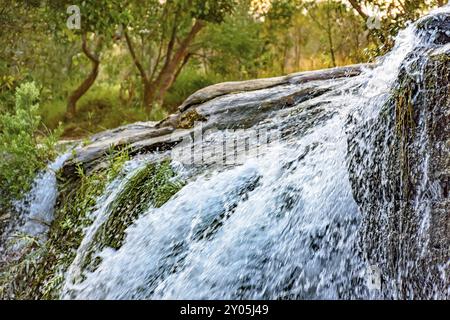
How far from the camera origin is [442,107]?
2971 mm

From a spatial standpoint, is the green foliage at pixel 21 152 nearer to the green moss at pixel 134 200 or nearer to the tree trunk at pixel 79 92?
the green moss at pixel 134 200

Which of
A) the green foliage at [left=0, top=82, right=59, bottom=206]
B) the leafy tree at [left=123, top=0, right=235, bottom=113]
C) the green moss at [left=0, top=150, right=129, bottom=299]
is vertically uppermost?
the leafy tree at [left=123, top=0, right=235, bottom=113]

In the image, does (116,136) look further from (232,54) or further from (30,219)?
(232,54)

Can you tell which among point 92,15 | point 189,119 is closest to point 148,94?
point 92,15

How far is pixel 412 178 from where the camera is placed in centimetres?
302

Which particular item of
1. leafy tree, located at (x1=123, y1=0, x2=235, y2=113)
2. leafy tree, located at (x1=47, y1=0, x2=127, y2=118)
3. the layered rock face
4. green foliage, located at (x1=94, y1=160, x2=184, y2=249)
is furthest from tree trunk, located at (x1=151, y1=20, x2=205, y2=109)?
the layered rock face

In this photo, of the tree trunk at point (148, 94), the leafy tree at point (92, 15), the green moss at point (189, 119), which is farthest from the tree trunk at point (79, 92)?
the green moss at point (189, 119)

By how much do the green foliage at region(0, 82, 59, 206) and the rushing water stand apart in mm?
1374

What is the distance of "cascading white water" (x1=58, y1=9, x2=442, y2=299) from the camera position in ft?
10.6

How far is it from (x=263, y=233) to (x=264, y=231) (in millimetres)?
13

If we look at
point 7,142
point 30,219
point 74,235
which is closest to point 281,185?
point 74,235

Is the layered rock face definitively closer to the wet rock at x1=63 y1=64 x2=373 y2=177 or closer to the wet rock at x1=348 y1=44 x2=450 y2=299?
the wet rock at x1=348 y1=44 x2=450 y2=299

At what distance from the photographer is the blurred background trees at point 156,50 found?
27.5ft

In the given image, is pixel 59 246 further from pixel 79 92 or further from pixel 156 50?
pixel 156 50
